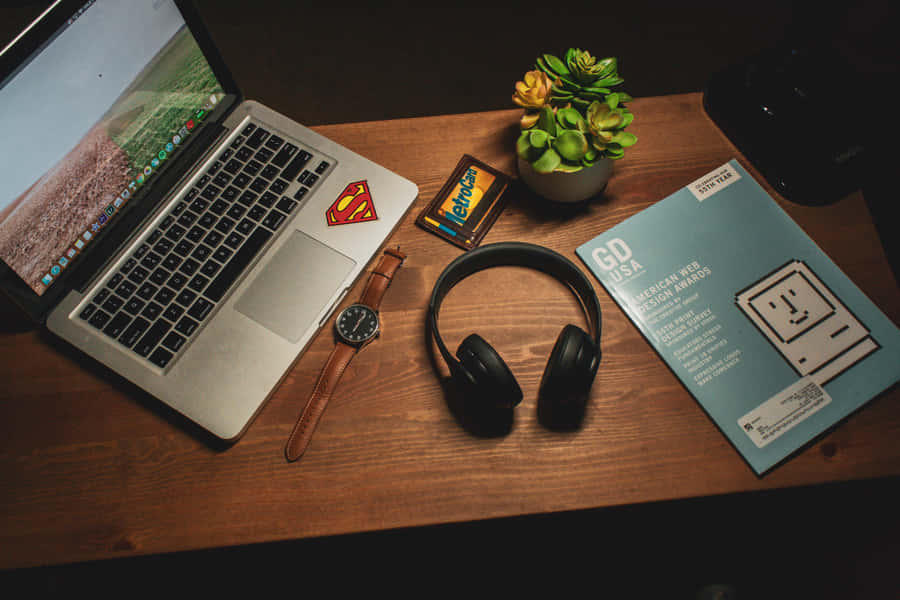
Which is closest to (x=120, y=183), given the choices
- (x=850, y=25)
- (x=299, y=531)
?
(x=299, y=531)

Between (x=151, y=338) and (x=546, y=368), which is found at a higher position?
(x=151, y=338)

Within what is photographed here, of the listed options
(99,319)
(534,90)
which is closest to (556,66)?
(534,90)

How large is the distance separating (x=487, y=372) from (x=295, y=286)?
31 centimetres

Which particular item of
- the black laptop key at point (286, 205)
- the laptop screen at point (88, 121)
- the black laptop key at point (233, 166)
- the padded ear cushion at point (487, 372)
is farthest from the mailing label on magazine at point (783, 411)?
the laptop screen at point (88, 121)

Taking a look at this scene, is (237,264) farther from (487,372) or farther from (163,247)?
(487,372)

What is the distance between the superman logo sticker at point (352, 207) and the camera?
0.83 metres

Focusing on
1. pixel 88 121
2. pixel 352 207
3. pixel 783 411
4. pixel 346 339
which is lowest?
pixel 783 411

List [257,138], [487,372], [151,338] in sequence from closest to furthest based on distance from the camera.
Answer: [487,372]
[151,338]
[257,138]

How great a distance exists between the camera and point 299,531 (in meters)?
0.71

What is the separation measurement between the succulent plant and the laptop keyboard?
31 cm

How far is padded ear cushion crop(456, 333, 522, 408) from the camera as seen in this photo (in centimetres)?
66

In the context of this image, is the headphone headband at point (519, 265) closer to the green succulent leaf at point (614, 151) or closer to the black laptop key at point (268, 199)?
the green succulent leaf at point (614, 151)

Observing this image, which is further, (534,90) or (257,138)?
(257,138)

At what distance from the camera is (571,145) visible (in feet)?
2.40
